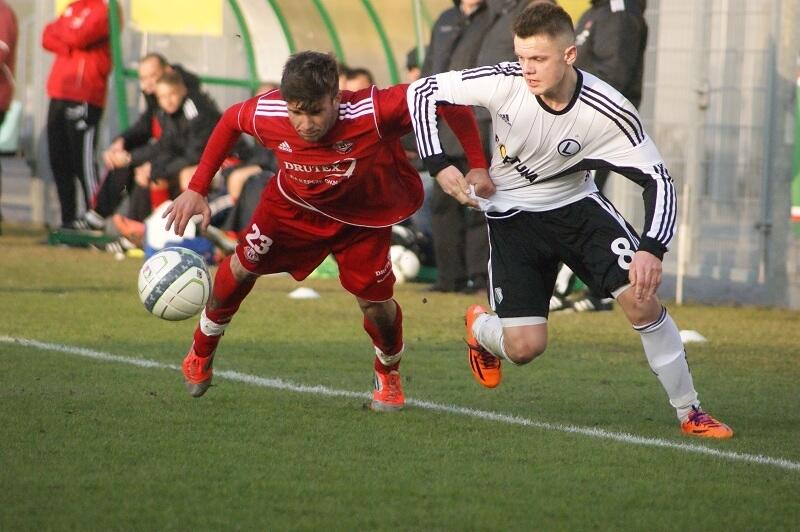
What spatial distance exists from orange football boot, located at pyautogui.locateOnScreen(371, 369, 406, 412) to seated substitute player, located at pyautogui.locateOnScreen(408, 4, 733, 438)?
0.51 m

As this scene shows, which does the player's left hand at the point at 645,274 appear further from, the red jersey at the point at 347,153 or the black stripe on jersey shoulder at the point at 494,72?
the black stripe on jersey shoulder at the point at 494,72

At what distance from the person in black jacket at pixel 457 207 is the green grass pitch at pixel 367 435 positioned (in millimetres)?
1626

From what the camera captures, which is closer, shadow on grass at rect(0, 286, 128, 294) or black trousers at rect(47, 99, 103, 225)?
shadow on grass at rect(0, 286, 128, 294)

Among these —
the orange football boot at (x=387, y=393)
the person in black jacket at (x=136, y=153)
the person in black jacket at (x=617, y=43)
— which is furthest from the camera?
the person in black jacket at (x=136, y=153)

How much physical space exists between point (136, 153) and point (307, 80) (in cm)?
869

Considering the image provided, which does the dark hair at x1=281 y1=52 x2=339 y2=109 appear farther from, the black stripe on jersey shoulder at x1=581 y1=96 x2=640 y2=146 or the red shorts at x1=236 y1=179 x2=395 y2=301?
the black stripe on jersey shoulder at x1=581 y1=96 x2=640 y2=146

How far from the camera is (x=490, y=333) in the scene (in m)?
6.80

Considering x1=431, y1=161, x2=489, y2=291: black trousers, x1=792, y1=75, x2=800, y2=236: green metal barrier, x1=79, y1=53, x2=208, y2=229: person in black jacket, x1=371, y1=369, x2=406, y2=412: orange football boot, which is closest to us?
x1=371, y1=369, x2=406, y2=412: orange football boot

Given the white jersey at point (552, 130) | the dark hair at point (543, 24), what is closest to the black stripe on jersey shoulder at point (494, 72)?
the white jersey at point (552, 130)

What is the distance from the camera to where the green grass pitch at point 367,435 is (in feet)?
15.5

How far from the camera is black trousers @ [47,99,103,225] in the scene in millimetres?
15373

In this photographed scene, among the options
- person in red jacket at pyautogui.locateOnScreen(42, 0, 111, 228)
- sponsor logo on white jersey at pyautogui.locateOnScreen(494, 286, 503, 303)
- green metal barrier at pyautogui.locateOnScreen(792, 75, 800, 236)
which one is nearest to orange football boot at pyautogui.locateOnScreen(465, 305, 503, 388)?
sponsor logo on white jersey at pyautogui.locateOnScreen(494, 286, 503, 303)

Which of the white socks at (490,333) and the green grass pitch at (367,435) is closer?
the green grass pitch at (367,435)

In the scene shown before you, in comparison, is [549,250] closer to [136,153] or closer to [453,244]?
[453,244]
